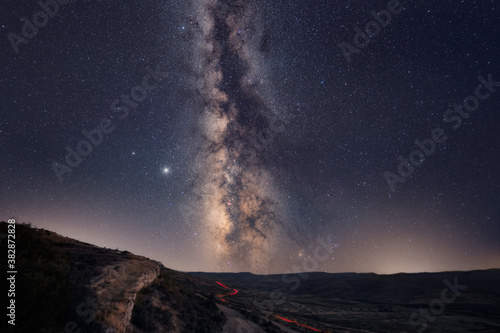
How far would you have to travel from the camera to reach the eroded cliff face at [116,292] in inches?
423

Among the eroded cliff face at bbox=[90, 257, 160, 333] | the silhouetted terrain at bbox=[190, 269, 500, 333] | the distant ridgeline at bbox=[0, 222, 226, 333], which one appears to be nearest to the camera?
the distant ridgeline at bbox=[0, 222, 226, 333]

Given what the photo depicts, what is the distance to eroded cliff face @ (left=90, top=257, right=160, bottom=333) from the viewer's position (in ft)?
35.3

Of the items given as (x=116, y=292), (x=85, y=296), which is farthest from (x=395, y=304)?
(x=85, y=296)

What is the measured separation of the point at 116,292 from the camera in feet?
40.5

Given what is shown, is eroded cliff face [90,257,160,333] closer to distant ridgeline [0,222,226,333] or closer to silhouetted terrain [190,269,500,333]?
distant ridgeline [0,222,226,333]

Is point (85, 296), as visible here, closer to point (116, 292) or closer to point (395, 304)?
point (116, 292)

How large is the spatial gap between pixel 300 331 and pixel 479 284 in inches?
4690

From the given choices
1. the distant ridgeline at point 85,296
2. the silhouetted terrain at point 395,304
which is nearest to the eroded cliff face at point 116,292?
the distant ridgeline at point 85,296

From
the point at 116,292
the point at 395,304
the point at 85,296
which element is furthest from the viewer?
the point at 395,304

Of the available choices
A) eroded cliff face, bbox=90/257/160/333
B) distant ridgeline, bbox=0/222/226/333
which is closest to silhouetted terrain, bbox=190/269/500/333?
distant ridgeline, bbox=0/222/226/333

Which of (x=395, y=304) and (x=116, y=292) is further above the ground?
(x=116, y=292)

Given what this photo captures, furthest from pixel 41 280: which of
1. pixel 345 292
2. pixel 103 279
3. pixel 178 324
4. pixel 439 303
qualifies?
pixel 345 292

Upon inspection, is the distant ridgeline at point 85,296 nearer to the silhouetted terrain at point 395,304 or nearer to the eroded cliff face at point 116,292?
the eroded cliff face at point 116,292

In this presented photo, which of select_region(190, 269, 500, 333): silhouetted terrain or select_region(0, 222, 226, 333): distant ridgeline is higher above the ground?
select_region(0, 222, 226, 333): distant ridgeline
